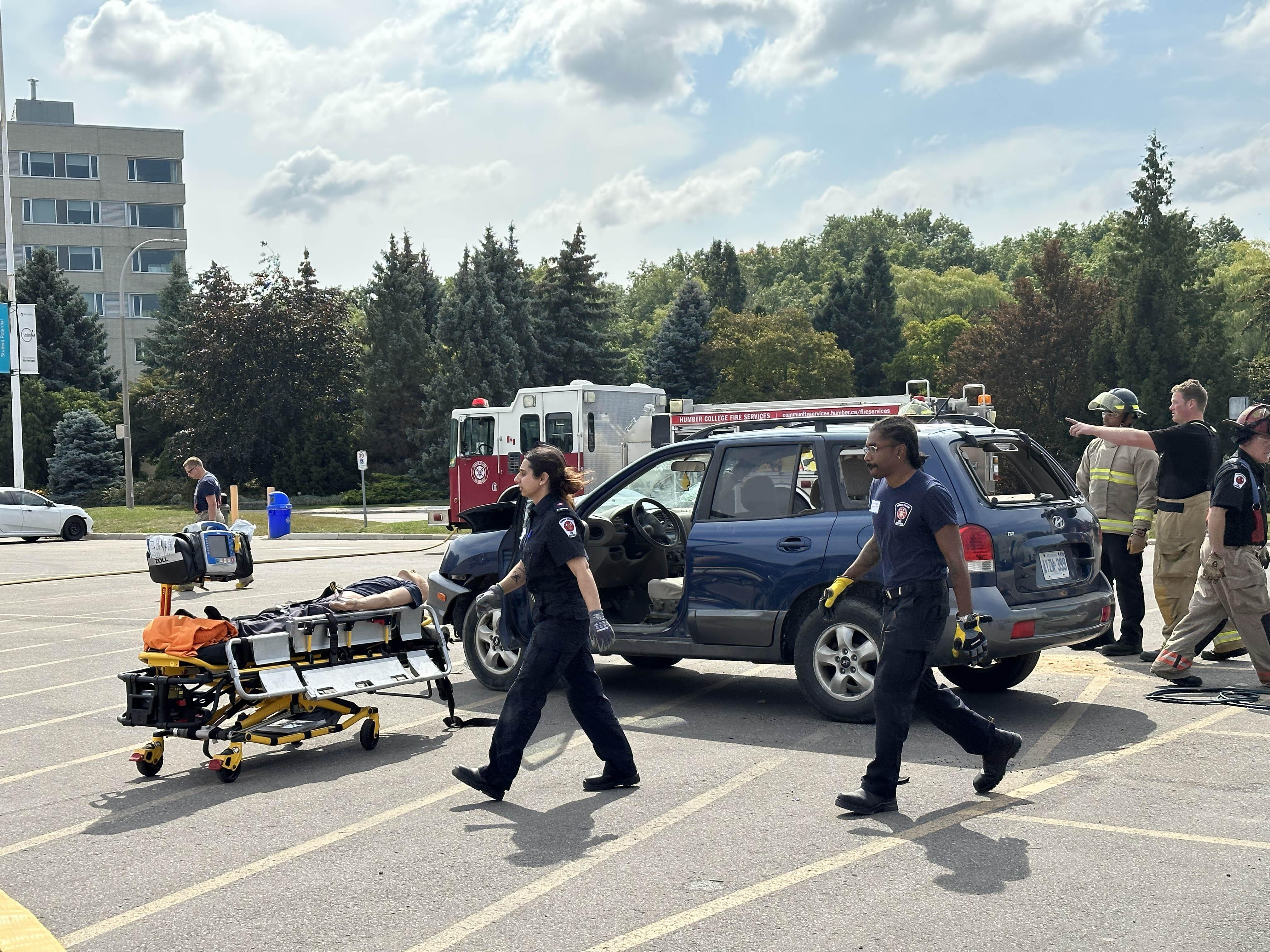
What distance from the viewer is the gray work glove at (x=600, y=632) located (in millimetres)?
5766

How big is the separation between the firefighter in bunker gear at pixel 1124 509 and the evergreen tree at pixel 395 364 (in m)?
A: 45.2

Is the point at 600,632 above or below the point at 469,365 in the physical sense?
below

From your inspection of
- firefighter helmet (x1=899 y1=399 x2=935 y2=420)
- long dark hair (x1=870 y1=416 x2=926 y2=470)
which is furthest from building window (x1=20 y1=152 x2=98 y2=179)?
long dark hair (x1=870 y1=416 x2=926 y2=470)

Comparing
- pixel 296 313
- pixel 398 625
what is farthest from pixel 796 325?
pixel 398 625

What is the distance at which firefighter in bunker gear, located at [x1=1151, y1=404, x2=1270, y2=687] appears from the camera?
26.7ft

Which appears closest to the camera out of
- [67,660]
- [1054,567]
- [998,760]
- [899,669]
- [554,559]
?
[899,669]

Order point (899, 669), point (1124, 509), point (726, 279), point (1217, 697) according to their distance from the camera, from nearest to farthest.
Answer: point (899, 669) < point (1217, 697) < point (1124, 509) < point (726, 279)

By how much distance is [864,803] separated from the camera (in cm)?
554

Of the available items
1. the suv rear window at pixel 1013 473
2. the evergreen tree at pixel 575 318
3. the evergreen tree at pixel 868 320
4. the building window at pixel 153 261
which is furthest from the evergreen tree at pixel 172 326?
the suv rear window at pixel 1013 473

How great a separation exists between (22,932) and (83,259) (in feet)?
294

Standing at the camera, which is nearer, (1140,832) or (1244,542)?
(1140,832)

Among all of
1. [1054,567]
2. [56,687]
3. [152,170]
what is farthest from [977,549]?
[152,170]

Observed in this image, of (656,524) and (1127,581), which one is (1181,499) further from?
(656,524)

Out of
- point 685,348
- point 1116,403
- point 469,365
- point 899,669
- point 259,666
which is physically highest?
point 685,348
